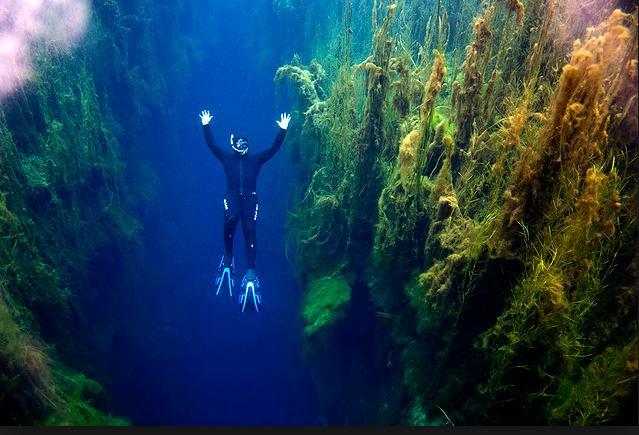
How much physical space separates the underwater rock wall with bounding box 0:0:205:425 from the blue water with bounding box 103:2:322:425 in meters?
0.71

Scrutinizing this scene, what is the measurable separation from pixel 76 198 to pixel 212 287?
162 inches

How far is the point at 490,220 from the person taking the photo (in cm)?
262

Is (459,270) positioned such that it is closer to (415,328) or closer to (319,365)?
(415,328)

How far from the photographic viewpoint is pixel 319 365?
6.06 m

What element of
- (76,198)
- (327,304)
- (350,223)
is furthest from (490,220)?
(76,198)

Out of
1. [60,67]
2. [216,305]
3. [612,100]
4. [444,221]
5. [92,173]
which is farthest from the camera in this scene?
[216,305]

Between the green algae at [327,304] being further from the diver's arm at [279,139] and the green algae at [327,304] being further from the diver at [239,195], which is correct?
the diver's arm at [279,139]

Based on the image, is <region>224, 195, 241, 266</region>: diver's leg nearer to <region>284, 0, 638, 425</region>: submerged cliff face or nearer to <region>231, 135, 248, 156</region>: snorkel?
<region>231, 135, 248, 156</region>: snorkel

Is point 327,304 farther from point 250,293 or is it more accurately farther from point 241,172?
point 241,172

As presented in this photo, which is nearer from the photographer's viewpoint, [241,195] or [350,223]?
[350,223]

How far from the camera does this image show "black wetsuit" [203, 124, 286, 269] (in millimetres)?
5180

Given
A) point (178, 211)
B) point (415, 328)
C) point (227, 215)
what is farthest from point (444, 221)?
point (178, 211)

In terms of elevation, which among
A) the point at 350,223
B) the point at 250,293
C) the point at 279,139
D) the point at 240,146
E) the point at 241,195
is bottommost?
the point at 250,293

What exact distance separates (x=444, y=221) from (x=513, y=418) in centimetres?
156
